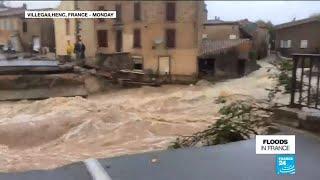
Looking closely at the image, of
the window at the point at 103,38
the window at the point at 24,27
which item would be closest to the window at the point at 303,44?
the window at the point at 103,38

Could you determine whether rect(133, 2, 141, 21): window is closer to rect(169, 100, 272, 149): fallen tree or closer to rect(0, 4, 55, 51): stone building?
rect(0, 4, 55, 51): stone building

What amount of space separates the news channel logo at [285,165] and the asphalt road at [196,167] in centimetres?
3

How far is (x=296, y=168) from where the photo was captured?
2578 mm

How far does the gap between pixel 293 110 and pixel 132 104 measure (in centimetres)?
910

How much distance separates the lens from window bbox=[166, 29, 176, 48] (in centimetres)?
565

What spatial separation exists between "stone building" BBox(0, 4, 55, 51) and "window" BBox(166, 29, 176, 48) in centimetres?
181

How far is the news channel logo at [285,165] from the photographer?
2.42 m

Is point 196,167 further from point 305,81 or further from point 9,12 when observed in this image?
point 9,12

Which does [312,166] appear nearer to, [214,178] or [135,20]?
[214,178]

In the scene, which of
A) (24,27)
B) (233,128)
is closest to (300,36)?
(233,128)

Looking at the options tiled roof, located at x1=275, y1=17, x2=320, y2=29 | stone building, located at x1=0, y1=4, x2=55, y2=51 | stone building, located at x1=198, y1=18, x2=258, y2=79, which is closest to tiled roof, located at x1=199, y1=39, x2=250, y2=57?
stone building, located at x1=198, y1=18, x2=258, y2=79

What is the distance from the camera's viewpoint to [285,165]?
2.42 metres

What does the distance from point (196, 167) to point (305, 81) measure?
1.64 m

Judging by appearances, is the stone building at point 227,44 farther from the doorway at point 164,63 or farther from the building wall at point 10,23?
the building wall at point 10,23
